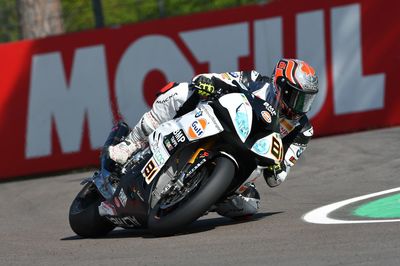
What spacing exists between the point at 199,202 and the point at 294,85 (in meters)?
1.23

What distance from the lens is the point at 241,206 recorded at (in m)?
7.90

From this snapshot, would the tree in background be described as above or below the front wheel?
below

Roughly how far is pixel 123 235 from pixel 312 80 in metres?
2.06

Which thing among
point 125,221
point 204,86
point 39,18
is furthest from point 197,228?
point 39,18

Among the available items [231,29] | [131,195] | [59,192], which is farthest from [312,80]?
[231,29]

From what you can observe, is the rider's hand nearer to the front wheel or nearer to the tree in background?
the front wheel

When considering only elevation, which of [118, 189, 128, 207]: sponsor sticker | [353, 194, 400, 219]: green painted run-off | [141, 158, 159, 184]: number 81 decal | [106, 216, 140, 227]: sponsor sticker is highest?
[141, 158, 159, 184]: number 81 decal

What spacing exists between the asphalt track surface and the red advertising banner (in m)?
0.85

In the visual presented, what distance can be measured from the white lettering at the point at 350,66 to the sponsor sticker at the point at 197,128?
21.0 feet

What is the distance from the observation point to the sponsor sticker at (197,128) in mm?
7066

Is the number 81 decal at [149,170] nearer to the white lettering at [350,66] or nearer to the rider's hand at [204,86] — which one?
the rider's hand at [204,86]

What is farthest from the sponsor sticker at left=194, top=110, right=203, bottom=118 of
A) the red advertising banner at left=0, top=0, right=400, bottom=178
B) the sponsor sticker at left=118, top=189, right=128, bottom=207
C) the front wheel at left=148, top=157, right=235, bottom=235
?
the red advertising banner at left=0, top=0, right=400, bottom=178

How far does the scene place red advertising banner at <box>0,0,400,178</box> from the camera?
42.9 ft

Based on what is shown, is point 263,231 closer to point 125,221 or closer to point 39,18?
point 125,221
